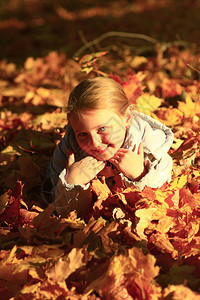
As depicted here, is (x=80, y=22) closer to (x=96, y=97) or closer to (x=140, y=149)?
(x=140, y=149)

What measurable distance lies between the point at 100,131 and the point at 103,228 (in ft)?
1.68

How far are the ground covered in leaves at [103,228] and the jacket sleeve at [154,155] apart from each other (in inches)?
2.5

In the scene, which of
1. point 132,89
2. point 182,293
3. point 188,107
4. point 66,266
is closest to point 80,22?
point 132,89

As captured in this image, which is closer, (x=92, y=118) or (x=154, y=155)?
(x=92, y=118)

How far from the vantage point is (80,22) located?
7.97m

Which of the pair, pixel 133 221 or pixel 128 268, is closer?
pixel 128 268

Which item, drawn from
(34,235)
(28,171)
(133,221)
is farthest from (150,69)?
(34,235)

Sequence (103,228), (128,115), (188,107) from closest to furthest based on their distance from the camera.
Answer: (103,228), (128,115), (188,107)

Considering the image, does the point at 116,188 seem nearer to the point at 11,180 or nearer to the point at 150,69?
the point at 11,180

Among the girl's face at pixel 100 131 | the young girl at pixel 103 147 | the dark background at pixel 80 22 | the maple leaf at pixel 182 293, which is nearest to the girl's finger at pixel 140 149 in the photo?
the young girl at pixel 103 147

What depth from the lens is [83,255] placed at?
1639 millimetres

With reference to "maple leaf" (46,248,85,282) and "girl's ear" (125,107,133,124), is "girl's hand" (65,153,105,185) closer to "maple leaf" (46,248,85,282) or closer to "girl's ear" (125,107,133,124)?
"girl's ear" (125,107,133,124)

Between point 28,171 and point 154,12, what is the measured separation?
266 inches

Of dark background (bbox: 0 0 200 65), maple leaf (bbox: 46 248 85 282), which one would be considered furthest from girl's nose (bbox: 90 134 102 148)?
dark background (bbox: 0 0 200 65)
